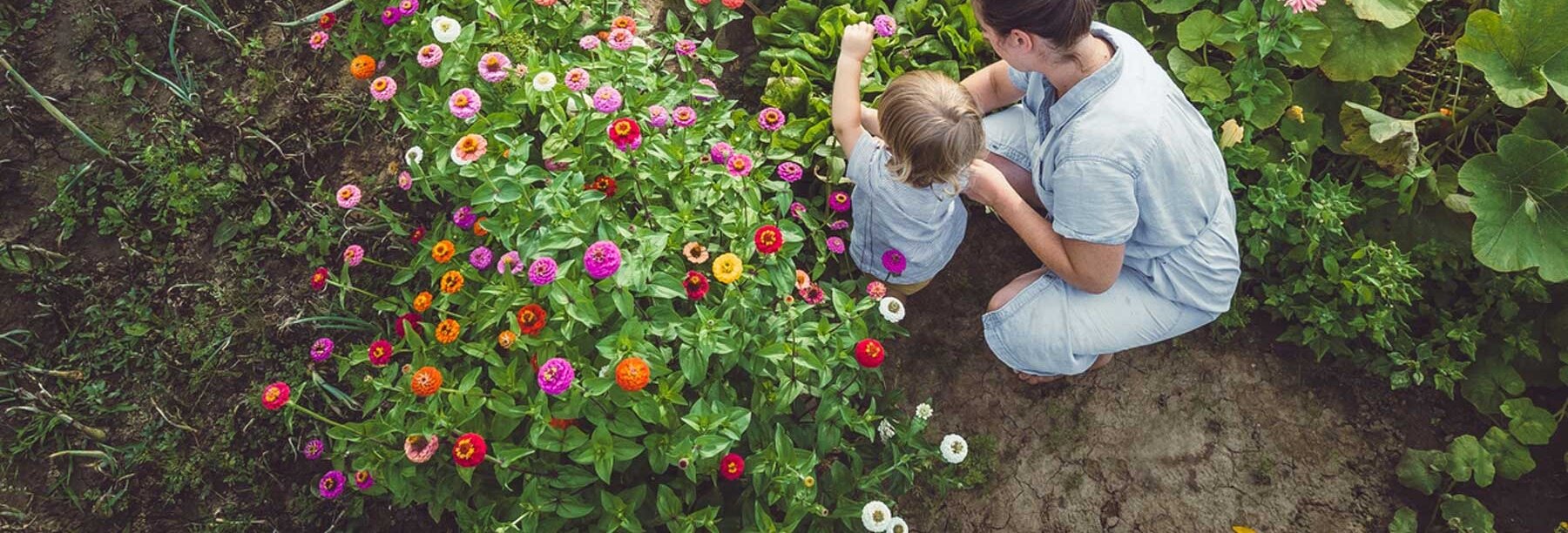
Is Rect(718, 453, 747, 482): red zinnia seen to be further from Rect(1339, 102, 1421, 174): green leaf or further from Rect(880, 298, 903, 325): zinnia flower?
Rect(1339, 102, 1421, 174): green leaf

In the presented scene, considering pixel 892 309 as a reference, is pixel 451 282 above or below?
above

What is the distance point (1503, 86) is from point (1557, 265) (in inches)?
21.0

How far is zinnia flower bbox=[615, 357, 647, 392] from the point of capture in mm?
1785

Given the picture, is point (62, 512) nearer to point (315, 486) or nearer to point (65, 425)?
point (65, 425)

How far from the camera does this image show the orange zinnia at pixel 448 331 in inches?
76.1

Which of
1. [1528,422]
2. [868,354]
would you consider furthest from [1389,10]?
[868,354]

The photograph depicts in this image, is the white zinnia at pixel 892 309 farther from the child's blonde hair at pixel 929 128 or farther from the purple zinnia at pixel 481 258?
the purple zinnia at pixel 481 258

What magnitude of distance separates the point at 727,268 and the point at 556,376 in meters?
0.43

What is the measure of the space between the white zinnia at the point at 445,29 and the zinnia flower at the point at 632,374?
997 mm

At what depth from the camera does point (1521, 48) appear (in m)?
2.63

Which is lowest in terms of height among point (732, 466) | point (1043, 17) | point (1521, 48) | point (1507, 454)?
point (1507, 454)

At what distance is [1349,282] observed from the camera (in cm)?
255

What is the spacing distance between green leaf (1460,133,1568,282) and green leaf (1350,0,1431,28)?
1.46ft

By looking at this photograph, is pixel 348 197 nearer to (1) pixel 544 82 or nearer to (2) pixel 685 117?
(1) pixel 544 82
